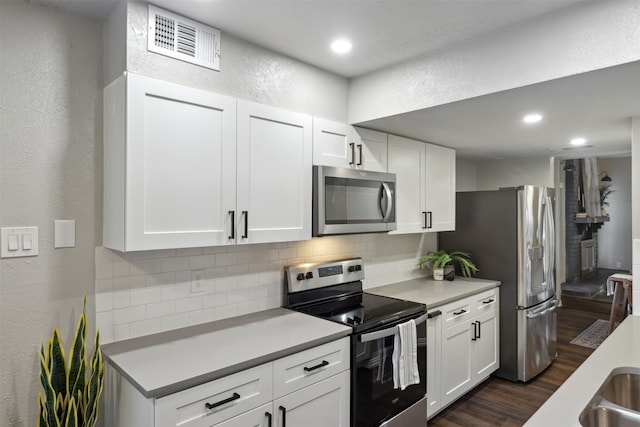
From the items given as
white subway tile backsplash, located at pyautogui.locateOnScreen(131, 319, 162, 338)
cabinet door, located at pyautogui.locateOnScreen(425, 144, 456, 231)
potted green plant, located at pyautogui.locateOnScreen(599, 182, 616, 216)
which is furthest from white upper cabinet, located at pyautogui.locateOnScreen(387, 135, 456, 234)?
potted green plant, located at pyautogui.locateOnScreen(599, 182, 616, 216)

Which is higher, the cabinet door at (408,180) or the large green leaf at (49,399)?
the cabinet door at (408,180)

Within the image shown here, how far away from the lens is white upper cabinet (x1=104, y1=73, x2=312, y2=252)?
1.66 metres

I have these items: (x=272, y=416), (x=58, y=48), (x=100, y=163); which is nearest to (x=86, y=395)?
(x=272, y=416)

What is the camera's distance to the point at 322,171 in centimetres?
233

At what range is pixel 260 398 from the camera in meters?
1.71

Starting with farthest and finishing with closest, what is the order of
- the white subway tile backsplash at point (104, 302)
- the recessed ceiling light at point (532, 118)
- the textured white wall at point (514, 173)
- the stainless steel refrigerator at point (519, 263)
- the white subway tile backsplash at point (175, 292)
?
the textured white wall at point (514, 173)
the stainless steel refrigerator at point (519, 263)
the recessed ceiling light at point (532, 118)
the white subway tile backsplash at point (175, 292)
the white subway tile backsplash at point (104, 302)

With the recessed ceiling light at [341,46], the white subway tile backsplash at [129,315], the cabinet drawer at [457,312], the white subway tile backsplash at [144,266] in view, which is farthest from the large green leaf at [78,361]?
the cabinet drawer at [457,312]

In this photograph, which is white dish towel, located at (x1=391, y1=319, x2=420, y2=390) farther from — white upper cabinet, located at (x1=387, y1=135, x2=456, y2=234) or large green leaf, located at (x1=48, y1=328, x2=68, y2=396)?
large green leaf, located at (x1=48, y1=328, x2=68, y2=396)

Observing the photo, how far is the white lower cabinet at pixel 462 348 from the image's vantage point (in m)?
2.76

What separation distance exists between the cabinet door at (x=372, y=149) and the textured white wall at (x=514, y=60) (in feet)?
0.53

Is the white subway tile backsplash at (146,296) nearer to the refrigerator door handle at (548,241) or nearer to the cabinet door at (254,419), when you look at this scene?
the cabinet door at (254,419)

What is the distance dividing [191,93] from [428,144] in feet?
6.96

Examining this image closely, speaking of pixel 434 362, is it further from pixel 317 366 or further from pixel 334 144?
pixel 334 144

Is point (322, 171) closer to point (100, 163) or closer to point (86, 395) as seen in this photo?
point (100, 163)
